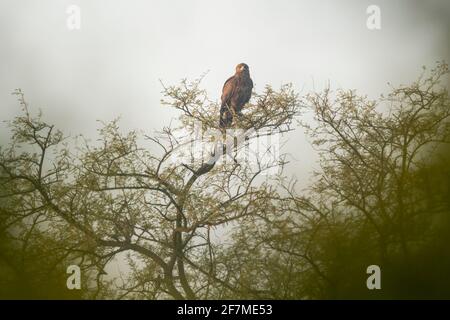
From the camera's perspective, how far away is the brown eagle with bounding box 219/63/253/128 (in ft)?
15.9

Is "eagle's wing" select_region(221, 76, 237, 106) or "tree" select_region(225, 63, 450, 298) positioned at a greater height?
"eagle's wing" select_region(221, 76, 237, 106)

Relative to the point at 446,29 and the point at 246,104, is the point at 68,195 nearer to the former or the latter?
the point at 246,104

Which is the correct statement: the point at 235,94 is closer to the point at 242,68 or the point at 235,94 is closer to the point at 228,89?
the point at 228,89

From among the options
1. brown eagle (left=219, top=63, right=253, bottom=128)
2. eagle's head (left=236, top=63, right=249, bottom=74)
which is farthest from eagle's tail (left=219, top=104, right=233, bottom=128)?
eagle's head (left=236, top=63, right=249, bottom=74)

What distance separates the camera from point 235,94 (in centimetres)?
519

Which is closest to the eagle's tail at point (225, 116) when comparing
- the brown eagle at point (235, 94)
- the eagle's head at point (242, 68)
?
the brown eagle at point (235, 94)

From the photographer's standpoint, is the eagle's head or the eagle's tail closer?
the eagle's tail

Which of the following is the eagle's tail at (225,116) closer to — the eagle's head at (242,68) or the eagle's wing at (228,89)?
the eagle's wing at (228,89)

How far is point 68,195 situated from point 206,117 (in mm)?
1438

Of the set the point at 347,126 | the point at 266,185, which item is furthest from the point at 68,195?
the point at 347,126

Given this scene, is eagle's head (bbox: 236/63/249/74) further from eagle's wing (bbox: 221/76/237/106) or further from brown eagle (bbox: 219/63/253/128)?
eagle's wing (bbox: 221/76/237/106)

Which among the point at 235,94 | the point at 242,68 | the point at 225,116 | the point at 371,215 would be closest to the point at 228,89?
the point at 235,94

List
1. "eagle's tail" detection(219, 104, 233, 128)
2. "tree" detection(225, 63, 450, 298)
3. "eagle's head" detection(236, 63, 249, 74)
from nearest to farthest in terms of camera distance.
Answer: "tree" detection(225, 63, 450, 298) → "eagle's tail" detection(219, 104, 233, 128) → "eagle's head" detection(236, 63, 249, 74)

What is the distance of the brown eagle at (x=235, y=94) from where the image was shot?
484 cm
